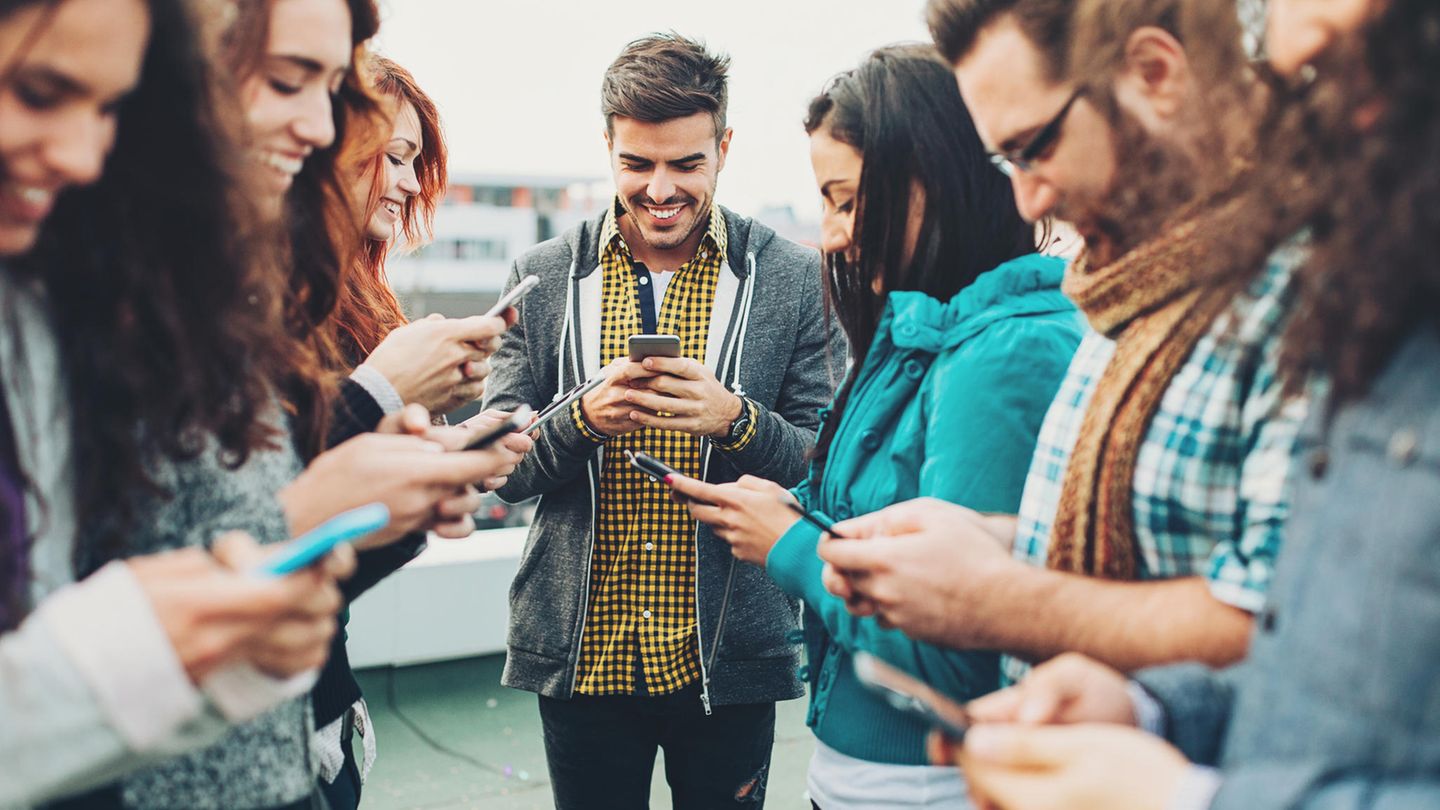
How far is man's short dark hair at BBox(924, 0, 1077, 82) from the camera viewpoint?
116cm

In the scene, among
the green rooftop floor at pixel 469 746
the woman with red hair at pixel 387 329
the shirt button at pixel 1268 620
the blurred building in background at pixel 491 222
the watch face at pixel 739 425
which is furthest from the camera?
the blurred building in background at pixel 491 222

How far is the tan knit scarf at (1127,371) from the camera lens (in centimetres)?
99

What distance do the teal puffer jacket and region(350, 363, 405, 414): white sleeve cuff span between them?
1.96 feet

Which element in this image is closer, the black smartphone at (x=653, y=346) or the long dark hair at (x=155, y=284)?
the long dark hair at (x=155, y=284)

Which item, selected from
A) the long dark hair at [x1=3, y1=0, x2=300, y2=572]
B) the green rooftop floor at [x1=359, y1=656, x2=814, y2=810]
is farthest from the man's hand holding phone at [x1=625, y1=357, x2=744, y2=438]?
the green rooftop floor at [x1=359, y1=656, x2=814, y2=810]

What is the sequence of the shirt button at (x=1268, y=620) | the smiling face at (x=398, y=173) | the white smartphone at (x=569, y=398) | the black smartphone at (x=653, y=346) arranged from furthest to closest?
the smiling face at (x=398, y=173) → the black smartphone at (x=653, y=346) → the white smartphone at (x=569, y=398) → the shirt button at (x=1268, y=620)

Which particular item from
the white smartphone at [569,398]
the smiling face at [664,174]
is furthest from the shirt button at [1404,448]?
the smiling face at [664,174]

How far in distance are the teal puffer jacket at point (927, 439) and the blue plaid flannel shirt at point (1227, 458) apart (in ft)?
0.95

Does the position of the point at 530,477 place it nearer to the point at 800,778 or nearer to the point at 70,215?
the point at 70,215

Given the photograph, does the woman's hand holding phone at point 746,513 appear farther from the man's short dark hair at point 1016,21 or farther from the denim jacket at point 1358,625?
the denim jacket at point 1358,625

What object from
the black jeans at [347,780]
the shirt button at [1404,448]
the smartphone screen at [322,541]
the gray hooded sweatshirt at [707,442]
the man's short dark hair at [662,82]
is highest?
the man's short dark hair at [662,82]

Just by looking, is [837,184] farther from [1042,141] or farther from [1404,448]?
[1404,448]

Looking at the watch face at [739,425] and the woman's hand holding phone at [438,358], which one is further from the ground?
the woman's hand holding phone at [438,358]

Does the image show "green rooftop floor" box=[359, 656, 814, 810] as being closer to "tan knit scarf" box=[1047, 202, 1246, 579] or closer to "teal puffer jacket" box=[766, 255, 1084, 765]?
"teal puffer jacket" box=[766, 255, 1084, 765]
